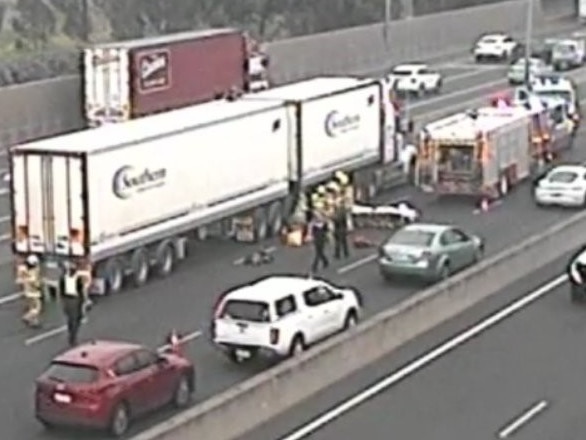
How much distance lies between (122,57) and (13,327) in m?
24.1

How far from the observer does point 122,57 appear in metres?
58.7

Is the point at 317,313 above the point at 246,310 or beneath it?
beneath

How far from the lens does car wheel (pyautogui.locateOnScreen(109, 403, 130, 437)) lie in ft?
88.4

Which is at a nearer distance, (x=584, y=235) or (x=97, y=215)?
(x=97, y=215)

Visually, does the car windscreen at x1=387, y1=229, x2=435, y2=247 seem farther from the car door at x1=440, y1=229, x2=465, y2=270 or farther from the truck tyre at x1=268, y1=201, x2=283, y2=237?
the truck tyre at x1=268, y1=201, x2=283, y2=237

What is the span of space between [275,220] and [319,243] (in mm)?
4781

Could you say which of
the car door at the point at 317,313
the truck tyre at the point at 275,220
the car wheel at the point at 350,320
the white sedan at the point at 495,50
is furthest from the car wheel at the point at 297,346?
the white sedan at the point at 495,50

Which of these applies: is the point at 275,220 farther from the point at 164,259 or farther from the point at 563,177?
the point at 563,177

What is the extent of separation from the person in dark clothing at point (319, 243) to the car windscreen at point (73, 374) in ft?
47.8

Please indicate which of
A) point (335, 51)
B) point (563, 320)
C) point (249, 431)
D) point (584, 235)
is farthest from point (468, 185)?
point (335, 51)

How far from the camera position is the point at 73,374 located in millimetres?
26875

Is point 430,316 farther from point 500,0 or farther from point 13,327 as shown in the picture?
point 500,0

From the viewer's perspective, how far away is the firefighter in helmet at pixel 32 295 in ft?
117

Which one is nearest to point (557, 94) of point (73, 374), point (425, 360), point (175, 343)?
point (175, 343)
